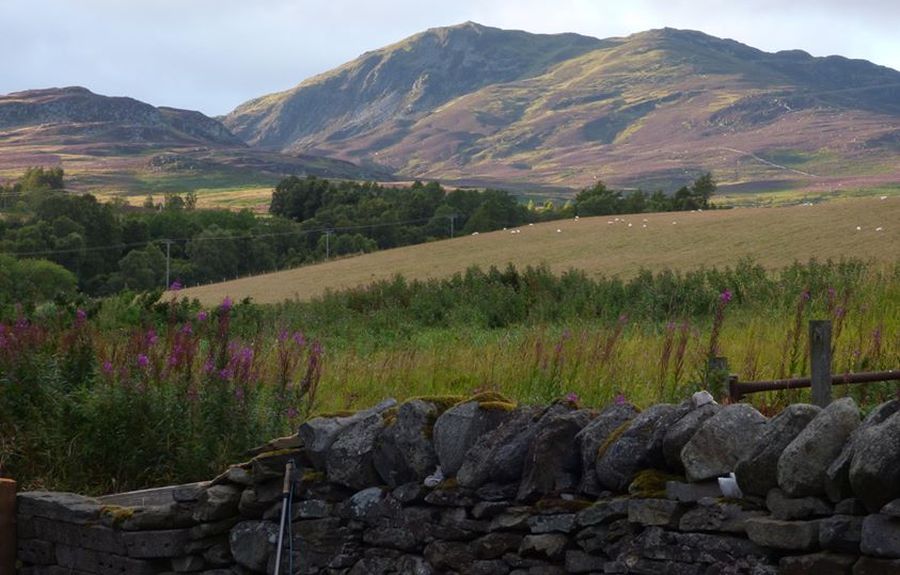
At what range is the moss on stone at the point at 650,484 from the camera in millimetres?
5293

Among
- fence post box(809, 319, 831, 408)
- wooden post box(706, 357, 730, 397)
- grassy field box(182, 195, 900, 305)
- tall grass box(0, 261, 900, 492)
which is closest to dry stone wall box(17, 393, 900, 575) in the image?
tall grass box(0, 261, 900, 492)

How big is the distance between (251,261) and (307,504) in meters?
89.1

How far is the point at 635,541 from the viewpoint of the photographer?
532 cm

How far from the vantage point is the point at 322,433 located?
22.3ft

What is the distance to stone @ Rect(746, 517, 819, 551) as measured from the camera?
4.75 m

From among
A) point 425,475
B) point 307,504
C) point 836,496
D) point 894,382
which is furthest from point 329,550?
point 894,382

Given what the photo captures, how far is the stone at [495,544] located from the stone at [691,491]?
2.78ft

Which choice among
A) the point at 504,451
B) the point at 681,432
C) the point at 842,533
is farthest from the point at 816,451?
the point at 504,451

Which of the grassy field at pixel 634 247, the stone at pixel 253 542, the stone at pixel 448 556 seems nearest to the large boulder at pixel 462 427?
the stone at pixel 448 556

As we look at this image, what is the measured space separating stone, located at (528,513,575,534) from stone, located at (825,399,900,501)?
121cm

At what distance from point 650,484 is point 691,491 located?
0.66ft

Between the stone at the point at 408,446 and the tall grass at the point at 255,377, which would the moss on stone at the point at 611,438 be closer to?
the stone at the point at 408,446

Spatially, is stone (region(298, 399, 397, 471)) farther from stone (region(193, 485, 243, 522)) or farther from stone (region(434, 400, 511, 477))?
stone (region(434, 400, 511, 477))

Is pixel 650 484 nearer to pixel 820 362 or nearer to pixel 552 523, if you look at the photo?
pixel 552 523
